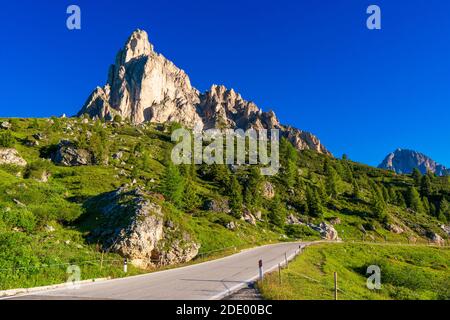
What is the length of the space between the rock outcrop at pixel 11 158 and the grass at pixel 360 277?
214 ft

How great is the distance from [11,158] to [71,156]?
1534 cm

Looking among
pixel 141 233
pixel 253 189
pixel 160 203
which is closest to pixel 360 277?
pixel 160 203

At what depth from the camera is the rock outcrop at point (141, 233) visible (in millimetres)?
28062

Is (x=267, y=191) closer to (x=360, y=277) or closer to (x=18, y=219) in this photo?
(x=360, y=277)

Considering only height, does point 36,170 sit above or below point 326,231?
above

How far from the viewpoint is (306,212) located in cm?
9462

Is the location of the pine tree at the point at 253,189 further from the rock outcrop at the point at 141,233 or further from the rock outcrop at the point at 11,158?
the rock outcrop at the point at 11,158

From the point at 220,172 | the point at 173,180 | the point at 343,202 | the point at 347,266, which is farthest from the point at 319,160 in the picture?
the point at 347,266

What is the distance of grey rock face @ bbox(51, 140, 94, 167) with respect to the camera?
83.3 m

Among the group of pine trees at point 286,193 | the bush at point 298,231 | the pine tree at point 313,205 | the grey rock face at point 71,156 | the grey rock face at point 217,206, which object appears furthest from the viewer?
the pine tree at point 313,205

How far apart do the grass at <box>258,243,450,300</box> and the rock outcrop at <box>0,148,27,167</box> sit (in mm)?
65310

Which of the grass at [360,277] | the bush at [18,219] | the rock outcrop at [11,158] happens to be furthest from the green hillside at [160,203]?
the grass at [360,277]

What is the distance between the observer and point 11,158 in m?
71.4
